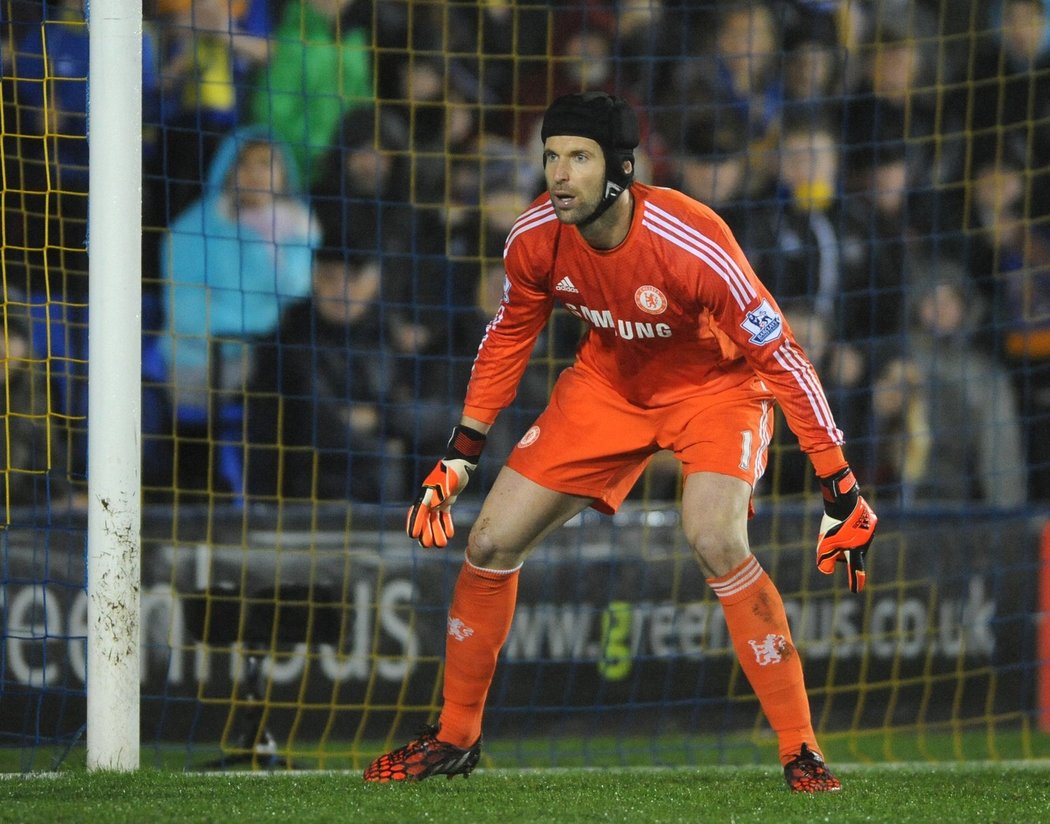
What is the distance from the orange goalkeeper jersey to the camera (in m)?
3.89

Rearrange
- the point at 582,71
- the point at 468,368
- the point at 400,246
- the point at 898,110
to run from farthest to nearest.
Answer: the point at 898,110
the point at 582,71
the point at 468,368
the point at 400,246

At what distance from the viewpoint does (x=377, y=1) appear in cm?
689

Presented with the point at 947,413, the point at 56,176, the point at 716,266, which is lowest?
the point at 947,413

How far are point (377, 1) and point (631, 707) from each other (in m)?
3.22

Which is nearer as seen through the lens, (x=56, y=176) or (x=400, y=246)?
(x=56, y=176)

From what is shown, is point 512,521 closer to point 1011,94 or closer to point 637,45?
point 637,45

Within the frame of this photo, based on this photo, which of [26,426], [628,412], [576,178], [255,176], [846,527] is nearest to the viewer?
[576,178]

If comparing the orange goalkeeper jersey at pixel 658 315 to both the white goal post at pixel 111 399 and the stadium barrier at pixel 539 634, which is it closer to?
the white goal post at pixel 111 399

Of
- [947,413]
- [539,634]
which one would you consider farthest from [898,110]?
[539,634]

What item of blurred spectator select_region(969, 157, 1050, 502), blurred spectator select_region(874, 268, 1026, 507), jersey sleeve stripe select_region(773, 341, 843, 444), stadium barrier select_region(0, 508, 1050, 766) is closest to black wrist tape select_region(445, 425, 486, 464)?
jersey sleeve stripe select_region(773, 341, 843, 444)

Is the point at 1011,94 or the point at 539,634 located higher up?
the point at 1011,94

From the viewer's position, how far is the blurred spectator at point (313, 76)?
6559mm

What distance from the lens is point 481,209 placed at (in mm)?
6723

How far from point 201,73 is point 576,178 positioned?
3074 mm
